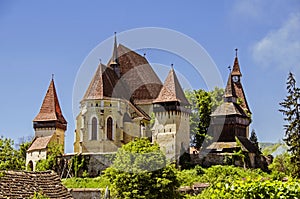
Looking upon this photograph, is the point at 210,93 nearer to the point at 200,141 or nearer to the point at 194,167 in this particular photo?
the point at 200,141

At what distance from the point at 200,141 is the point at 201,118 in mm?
2458

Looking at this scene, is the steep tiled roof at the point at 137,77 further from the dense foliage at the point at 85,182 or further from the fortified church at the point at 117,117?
the dense foliage at the point at 85,182

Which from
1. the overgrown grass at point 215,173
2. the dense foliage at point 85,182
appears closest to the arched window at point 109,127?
the dense foliage at point 85,182

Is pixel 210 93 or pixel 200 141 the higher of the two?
pixel 210 93

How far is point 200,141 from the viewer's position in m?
55.3

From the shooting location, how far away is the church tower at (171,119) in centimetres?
5041

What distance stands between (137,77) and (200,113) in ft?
28.7

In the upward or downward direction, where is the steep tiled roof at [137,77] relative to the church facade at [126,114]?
upward

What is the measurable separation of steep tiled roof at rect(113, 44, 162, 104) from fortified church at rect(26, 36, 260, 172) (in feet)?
0.37

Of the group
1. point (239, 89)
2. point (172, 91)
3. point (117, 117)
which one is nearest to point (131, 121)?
point (117, 117)

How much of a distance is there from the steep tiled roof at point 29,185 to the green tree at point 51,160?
99.5 feet

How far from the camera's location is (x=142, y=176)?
31.2m

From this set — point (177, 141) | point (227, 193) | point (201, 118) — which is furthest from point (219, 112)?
point (227, 193)

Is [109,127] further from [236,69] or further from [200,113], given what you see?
[236,69]
